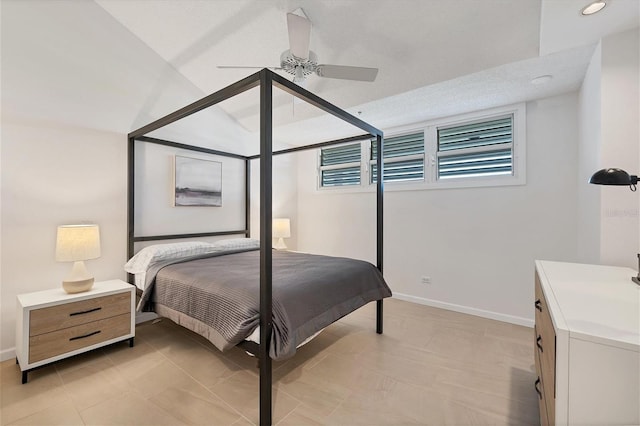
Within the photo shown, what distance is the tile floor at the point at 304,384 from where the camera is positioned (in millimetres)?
1703

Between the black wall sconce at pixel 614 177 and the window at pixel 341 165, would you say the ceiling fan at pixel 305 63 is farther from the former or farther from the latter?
the window at pixel 341 165

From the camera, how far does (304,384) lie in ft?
6.67

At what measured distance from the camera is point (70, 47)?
99.7 inches

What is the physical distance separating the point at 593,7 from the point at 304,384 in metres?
2.92

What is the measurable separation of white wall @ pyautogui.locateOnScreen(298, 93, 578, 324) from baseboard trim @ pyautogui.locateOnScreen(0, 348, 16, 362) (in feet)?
12.3

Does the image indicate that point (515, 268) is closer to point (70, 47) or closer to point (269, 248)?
point (269, 248)

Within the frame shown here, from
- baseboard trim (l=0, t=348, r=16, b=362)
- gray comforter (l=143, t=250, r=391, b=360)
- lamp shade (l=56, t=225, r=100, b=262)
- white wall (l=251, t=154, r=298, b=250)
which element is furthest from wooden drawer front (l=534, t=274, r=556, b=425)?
white wall (l=251, t=154, r=298, b=250)

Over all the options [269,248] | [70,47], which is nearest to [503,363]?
[269,248]

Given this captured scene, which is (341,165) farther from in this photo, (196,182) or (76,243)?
(76,243)

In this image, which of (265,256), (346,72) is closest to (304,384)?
(265,256)

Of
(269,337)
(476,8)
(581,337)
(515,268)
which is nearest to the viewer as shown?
(581,337)

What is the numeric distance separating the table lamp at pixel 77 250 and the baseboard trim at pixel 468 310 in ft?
11.5

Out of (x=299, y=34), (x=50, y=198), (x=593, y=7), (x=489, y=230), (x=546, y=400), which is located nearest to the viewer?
(x=546, y=400)

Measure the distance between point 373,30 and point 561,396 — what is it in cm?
251
